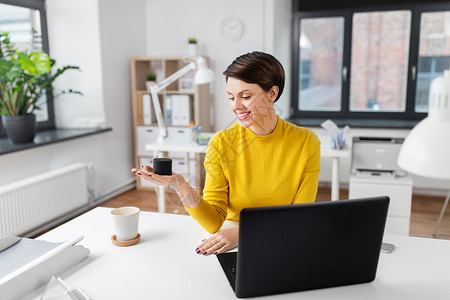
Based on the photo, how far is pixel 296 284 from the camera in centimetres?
Answer: 103

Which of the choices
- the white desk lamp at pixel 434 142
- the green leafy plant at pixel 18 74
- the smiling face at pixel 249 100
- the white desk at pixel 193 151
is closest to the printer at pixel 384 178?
the white desk at pixel 193 151

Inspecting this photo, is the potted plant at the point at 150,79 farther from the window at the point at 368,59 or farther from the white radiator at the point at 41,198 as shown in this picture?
the window at the point at 368,59

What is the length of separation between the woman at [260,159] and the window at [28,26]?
2.54 metres

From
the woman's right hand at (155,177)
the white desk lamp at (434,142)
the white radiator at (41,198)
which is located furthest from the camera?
the white radiator at (41,198)

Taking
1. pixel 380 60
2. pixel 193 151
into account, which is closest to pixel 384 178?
pixel 193 151

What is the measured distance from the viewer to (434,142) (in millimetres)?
704

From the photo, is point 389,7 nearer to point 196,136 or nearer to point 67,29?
point 196,136

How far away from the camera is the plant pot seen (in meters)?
3.15

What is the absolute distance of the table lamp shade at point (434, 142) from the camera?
69 centimetres

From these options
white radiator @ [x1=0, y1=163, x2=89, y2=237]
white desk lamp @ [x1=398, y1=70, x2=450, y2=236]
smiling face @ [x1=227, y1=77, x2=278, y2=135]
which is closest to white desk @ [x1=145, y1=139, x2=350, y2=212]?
white radiator @ [x1=0, y1=163, x2=89, y2=237]

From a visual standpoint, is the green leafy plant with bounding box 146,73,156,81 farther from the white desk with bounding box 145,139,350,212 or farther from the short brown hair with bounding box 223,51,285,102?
the short brown hair with bounding box 223,51,285,102

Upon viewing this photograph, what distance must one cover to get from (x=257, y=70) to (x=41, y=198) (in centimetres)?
245

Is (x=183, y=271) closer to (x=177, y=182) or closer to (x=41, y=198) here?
(x=177, y=182)

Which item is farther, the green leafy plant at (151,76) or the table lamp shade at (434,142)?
the green leafy plant at (151,76)
